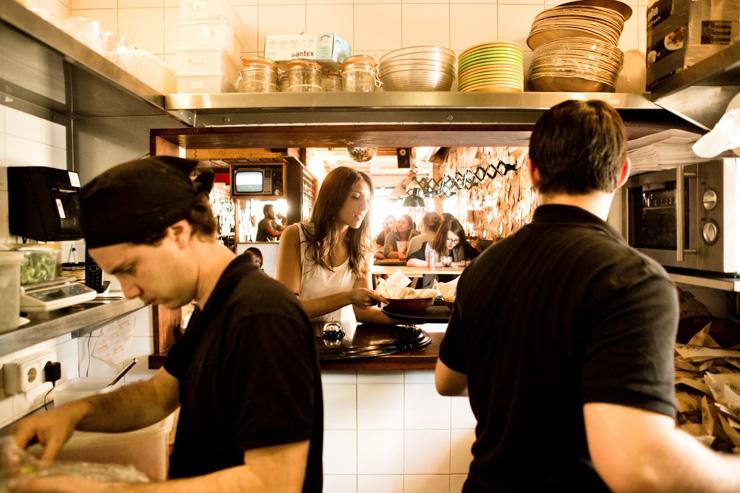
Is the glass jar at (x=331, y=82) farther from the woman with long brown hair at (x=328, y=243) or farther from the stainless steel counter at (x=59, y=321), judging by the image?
the stainless steel counter at (x=59, y=321)

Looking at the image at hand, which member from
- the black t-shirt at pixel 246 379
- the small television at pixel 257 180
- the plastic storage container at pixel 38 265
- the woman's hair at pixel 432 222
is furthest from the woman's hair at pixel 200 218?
the woman's hair at pixel 432 222

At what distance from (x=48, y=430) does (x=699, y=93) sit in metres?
2.68

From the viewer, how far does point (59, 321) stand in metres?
1.51

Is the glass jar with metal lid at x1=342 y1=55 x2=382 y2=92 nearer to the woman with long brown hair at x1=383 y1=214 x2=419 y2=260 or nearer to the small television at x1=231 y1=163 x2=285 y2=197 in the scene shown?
the small television at x1=231 y1=163 x2=285 y2=197

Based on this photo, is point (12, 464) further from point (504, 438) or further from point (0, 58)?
point (0, 58)

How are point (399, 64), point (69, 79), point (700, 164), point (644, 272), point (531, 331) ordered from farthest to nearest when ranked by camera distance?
point (399, 64) < point (700, 164) < point (69, 79) < point (531, 331) < point (644, 272)

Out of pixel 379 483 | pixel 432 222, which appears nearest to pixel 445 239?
pixel 432 222

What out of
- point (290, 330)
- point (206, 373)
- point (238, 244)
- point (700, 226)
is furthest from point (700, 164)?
point (238, 244)

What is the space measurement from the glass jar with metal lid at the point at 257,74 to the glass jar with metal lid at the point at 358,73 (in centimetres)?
36

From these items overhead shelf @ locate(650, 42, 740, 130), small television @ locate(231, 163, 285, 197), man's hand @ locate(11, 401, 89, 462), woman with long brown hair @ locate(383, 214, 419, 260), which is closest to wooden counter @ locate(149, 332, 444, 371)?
man's hand @ locate(11, 401, 89, 462)

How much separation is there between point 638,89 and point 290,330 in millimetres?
2291

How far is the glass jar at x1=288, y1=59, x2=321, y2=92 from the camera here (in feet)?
7.25

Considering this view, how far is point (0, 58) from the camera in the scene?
1479 millimetres

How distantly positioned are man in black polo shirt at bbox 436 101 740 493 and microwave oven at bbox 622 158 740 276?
2.93 ft
